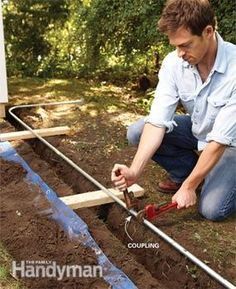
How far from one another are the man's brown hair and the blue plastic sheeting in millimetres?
1310

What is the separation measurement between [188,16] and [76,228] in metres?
Answer: 1.43

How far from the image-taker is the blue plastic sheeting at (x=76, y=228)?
7.68ft

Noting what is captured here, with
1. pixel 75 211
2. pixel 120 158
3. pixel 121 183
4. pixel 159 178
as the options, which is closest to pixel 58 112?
pixel 120 158

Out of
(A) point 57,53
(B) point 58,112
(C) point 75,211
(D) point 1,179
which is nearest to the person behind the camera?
(C) point 75,211

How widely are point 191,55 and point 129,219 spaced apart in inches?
46.2

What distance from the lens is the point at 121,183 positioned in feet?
8.69

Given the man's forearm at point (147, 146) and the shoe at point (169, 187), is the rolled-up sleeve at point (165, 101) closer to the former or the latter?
the man's forearm at point (147, 146)

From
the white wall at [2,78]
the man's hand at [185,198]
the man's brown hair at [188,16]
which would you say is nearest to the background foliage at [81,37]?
the white wall at [2,78]

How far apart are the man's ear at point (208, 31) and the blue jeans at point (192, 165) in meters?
0.81

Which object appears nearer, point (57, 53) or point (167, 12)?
point (167, 12)

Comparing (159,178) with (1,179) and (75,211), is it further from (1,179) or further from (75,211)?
(1,179)

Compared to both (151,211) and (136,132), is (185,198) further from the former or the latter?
(136,132)

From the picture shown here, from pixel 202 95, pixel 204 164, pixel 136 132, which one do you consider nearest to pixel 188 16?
pixel 202 95

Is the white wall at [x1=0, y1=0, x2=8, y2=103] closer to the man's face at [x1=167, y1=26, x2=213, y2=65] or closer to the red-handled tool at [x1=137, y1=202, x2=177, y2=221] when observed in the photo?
the red-handled tool at [x1=137, y1=202, x2=177, y2=221]
